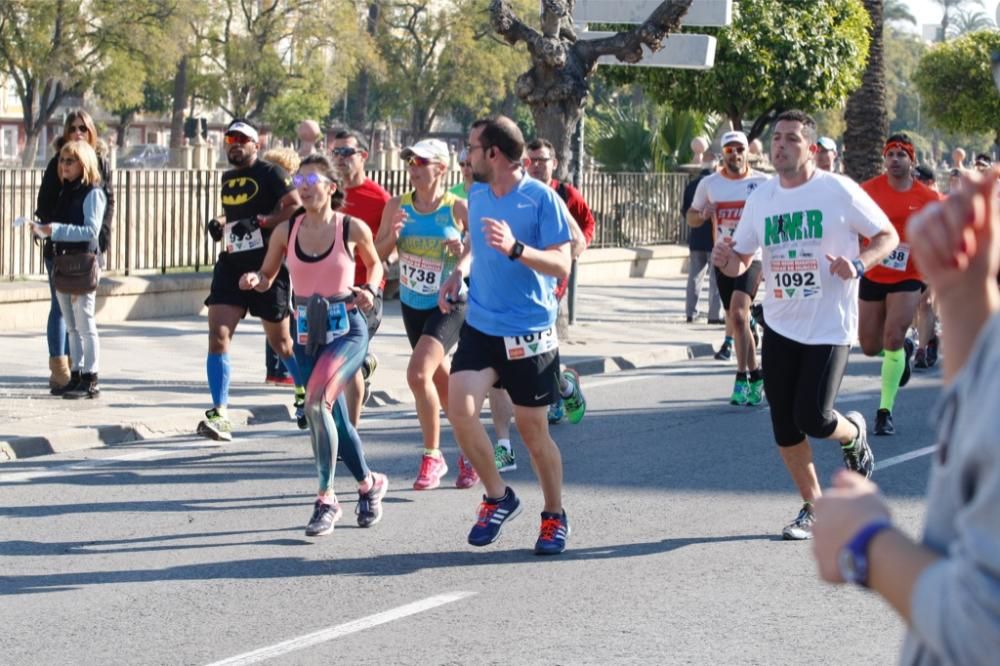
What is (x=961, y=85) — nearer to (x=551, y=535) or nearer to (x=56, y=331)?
(x=56, y=331)

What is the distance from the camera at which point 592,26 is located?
24.1 metres

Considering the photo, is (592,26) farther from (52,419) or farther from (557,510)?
(557,510)

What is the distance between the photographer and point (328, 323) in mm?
7742

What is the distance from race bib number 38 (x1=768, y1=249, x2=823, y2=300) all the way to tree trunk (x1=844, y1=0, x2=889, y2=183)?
1973cm

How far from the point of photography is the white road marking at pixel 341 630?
221 inches

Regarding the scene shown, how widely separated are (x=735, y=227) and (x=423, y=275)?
13.8 ft

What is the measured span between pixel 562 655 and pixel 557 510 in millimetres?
1680

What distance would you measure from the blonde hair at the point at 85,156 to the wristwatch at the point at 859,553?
949 cm

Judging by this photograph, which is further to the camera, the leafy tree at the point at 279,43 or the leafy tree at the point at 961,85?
the leafy tree at the point at 279,43

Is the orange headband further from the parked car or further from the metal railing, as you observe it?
the parked car

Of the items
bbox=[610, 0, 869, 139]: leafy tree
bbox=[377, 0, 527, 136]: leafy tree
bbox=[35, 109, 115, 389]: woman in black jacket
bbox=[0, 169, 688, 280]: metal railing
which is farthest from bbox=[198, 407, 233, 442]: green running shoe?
bbox=[377, 0, 527, 136]: leafy tree

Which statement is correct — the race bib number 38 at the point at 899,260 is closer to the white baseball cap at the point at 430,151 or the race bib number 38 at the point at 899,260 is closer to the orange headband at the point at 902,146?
the orange headband at the point at 902,146

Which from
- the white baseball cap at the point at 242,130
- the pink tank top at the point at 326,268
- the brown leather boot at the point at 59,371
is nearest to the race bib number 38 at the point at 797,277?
the pink tank top at the point at 326,268

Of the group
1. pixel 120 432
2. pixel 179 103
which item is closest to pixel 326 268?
pixel 120 432
